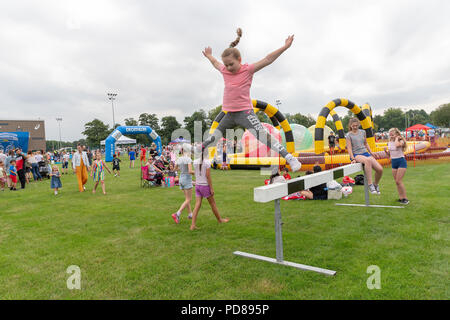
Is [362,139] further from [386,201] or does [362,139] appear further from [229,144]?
[229,144]

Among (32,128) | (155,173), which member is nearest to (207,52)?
(155,173)

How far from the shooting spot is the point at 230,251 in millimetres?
4184

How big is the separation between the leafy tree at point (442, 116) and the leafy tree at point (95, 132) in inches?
3682

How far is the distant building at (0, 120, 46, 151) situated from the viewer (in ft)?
209

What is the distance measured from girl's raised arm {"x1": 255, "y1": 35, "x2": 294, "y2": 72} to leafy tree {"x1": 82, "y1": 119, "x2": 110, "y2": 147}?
77167 millimetres

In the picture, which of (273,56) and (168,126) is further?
(168,126)

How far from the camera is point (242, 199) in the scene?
8172mm

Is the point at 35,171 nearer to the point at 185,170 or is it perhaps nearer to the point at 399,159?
the point at 185,170

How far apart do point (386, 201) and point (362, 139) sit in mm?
1783

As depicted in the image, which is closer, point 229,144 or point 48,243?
point 48,243

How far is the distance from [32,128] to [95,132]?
13.9 meters

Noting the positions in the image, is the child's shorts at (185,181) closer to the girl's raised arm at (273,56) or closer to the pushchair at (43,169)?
the girl's raised arm at (273,56)
